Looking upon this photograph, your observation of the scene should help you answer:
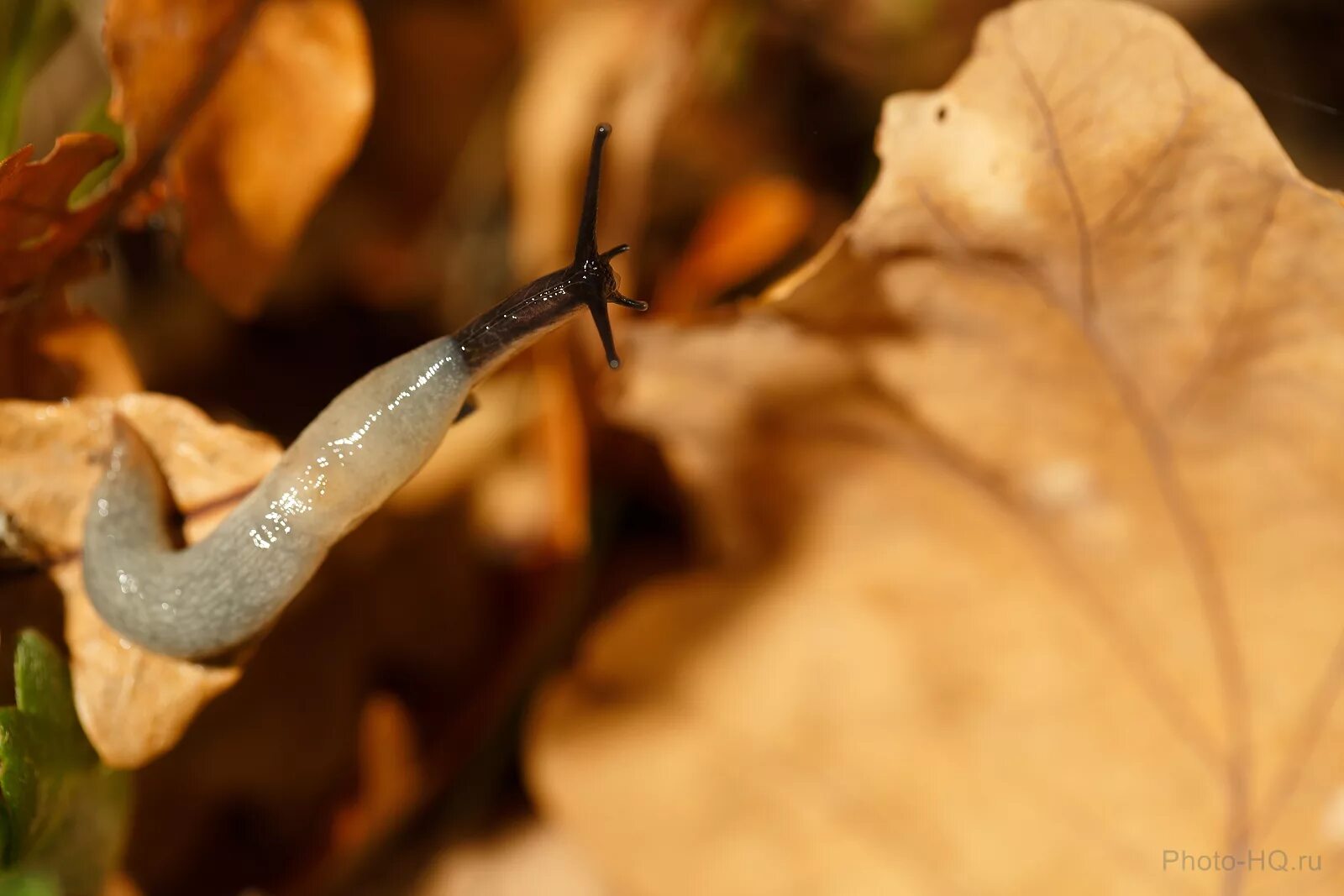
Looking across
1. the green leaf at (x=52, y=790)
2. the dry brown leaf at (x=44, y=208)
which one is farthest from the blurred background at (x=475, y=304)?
the green leaf at (x=52, y=790)

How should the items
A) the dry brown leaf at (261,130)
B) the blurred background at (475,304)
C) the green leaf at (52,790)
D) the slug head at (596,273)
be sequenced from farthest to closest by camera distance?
the blurred background at (475,304) → the dry brown leaf at (261,130) → the slug head at (596,273) → the green leaf at (52,790)

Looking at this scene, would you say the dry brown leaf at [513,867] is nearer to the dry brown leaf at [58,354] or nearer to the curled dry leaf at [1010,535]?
the curled dry leaf at [1010,535]

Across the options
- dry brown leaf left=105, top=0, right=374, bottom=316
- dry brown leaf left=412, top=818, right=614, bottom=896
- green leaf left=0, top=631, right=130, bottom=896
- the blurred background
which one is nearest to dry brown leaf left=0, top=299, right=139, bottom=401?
the blurred background

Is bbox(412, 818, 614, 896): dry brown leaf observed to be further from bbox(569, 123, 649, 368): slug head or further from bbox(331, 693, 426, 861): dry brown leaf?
bbox(569, 123, 649, 368): slug head

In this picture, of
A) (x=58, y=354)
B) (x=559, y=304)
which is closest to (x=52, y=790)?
(x=58, y=354)

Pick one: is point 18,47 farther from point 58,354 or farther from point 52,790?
point 52,790

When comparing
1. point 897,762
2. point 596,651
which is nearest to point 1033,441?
point 897,762
